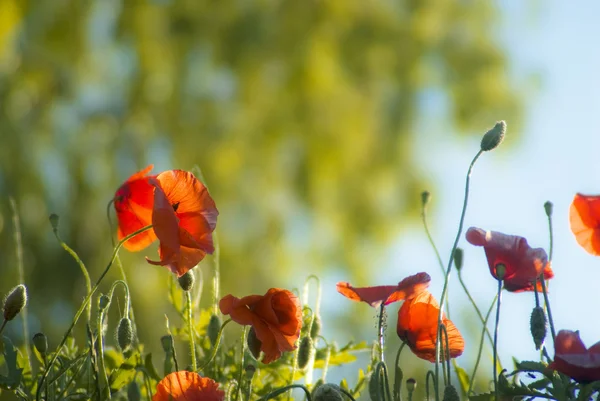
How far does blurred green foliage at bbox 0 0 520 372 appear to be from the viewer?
4.95 metres

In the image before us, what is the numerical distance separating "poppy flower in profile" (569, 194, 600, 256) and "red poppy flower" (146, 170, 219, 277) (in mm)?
317

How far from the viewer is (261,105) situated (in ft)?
17.8

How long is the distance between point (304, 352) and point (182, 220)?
156 millimetres

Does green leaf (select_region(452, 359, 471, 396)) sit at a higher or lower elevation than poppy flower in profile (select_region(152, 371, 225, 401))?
lower

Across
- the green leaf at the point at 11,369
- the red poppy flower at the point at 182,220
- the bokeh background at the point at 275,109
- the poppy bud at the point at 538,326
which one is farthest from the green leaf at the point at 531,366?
the bokeh background at the point at 275,109

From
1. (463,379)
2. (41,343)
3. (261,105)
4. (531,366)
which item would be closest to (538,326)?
(531,366)

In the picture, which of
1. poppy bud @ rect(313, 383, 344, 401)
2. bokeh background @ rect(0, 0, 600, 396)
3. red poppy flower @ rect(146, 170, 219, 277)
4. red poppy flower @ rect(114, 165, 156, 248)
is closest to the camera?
poppy bud @ rect(313, 383, 344, 401)

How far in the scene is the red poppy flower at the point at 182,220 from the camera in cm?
68

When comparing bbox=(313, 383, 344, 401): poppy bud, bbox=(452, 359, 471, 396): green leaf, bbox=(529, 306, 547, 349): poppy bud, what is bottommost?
bbox=(452, 359, 471, 396): green leaf

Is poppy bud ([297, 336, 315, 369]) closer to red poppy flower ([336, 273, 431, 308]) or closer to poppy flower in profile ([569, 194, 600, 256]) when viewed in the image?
red poppy flower ([336, 273, 431, 308])

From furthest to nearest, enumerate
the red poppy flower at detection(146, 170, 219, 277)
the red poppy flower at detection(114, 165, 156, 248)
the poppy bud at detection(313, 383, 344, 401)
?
the red poppy flower at detection(114, 165, 156, 248), the red poppy flower at detection(146, 170, 219, 277), the poppy bud at detection(313, 383, 344, 401)

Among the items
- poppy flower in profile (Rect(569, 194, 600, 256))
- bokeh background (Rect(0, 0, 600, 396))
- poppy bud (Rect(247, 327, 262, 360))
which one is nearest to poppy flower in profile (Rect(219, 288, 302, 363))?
poppy bud (Rect(247, 327, 262, 360))

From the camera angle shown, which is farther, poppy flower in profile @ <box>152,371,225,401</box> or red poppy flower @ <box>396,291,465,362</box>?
red poppy flower @ <box>396,291,465,362</box>

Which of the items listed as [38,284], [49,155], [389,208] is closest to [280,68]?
[389,208]
